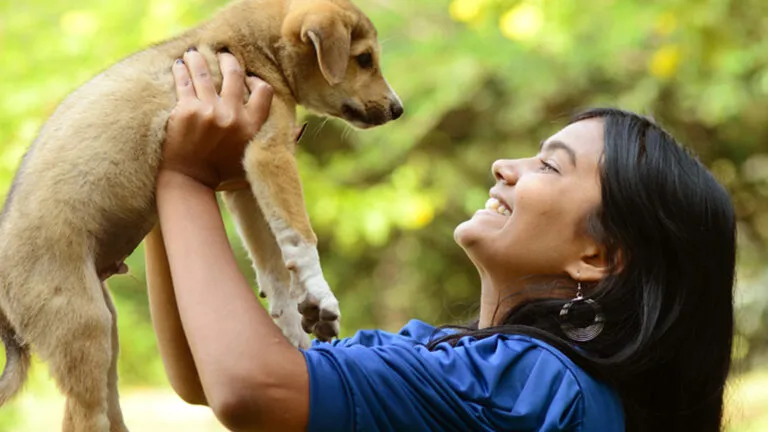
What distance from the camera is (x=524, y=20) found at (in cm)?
488

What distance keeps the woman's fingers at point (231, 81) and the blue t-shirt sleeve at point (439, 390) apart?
24.3 inches

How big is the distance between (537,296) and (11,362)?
1142mm

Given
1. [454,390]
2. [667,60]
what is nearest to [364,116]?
[454,390]

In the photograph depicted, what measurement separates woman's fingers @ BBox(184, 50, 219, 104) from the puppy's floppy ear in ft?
0.98

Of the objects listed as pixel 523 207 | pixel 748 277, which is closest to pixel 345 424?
pixel 523 207

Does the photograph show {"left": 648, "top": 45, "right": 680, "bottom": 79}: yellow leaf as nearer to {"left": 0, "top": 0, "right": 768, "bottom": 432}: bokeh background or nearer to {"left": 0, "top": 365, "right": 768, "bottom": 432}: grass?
{"left": 0, "top": 0, "right": 768, "bottom": 432}: bokeh background

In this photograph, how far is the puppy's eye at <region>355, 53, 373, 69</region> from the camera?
262 cm

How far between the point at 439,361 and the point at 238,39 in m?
1.01

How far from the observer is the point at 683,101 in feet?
20.5

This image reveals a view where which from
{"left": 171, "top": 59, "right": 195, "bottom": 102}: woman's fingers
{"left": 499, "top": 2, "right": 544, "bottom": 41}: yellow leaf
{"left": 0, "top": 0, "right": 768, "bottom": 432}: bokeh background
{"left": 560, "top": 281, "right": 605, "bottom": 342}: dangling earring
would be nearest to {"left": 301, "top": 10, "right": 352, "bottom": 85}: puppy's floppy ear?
{"left": 171, "top": 59, "right": 195, "bottom": 102}: woman's fingers

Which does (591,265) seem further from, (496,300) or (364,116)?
(364,116)

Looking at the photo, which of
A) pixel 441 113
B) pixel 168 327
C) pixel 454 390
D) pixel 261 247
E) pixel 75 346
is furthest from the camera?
pixel 441 113

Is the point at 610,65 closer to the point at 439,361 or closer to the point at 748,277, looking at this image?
the point at 748,277

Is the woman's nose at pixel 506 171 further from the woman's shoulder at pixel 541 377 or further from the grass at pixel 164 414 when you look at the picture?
the grass at pixel 164 414
